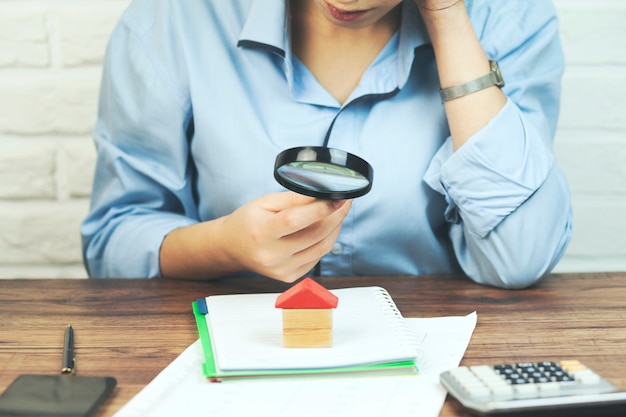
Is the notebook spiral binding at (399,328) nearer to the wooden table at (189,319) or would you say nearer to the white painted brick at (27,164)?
the wooden table at (189,319)

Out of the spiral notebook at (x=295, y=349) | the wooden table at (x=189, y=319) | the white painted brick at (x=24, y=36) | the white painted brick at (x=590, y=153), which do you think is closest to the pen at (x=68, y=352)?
the wooden table at (x=189, y=319)

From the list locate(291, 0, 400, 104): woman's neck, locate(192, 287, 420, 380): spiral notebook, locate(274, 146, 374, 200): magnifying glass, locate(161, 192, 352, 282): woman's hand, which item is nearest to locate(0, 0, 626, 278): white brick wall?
locate(291, 0, 400, 104): woman's neck

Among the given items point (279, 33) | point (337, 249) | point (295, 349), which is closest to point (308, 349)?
point (295, 349)

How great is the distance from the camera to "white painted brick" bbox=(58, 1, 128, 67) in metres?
1.46

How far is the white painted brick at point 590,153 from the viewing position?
5.01 ft

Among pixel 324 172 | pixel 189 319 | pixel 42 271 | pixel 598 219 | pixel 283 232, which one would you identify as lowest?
pixel 42 271

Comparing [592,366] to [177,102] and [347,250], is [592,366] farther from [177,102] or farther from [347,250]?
[177,102]

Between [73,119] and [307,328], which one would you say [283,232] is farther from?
[73,119]

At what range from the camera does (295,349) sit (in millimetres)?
799

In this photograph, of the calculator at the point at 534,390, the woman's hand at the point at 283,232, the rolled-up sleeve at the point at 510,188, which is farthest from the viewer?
the rolled-up sleeve at the point at 510,188

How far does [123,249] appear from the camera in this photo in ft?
3.82

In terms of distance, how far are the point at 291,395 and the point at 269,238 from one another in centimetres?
25

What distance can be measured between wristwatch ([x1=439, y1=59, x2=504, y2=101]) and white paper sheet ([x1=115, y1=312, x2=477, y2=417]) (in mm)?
434

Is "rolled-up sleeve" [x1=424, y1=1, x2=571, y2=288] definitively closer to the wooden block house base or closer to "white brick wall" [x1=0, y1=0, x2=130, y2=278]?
the wooden block house base
